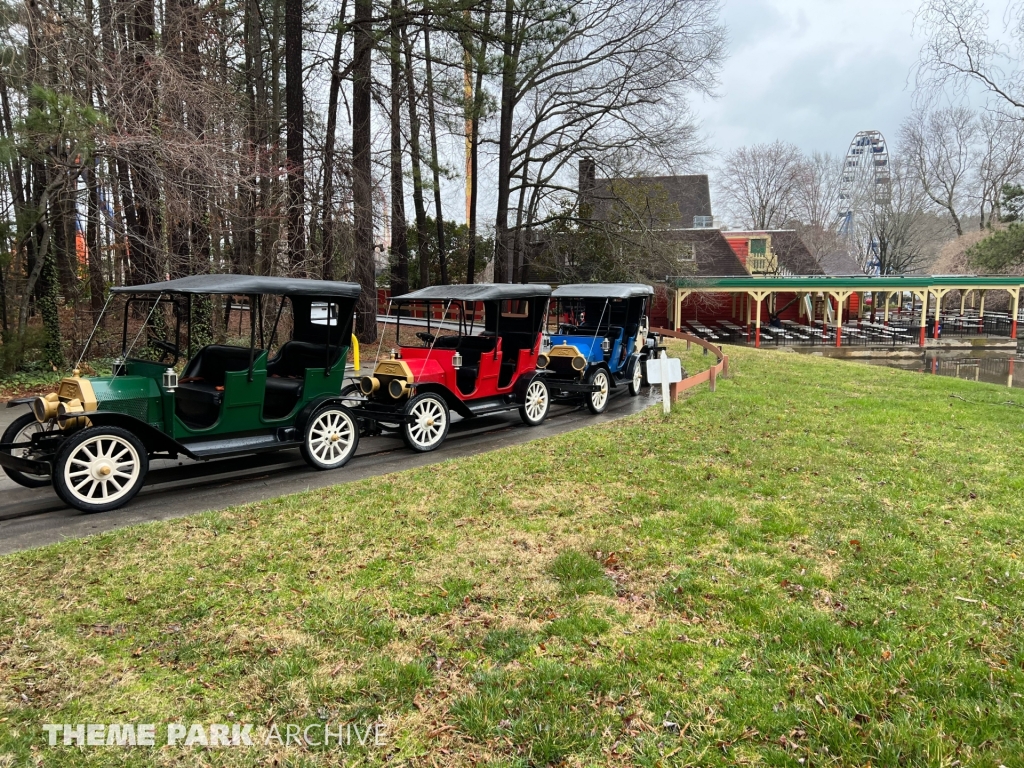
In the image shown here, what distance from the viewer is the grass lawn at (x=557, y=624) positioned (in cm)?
289

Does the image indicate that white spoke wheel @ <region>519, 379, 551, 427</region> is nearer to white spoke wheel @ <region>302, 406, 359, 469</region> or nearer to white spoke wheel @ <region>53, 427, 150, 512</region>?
white spoke wheel @ <region>302, 406, 359, 469</region>

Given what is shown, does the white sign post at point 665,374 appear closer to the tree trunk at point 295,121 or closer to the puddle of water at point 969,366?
the tree trunk at point 295,121

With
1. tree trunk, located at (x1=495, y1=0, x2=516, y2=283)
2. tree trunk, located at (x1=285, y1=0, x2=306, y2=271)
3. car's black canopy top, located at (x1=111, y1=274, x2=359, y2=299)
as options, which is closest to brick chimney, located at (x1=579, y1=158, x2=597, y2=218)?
tree trunk, located at (x1=495, y1=0, x2=516, y2=283)

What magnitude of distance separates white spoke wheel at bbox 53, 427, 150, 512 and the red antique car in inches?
109

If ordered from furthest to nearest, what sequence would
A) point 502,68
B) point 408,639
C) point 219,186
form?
1. point 502,68
2. point 219,186
3. point 408,639

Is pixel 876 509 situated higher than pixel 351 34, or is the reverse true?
pixel 351 34

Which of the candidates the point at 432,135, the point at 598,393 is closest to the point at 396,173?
the point at 432,135

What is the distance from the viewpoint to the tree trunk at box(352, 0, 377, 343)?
17078mm

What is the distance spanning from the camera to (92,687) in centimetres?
319

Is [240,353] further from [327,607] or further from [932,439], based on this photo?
[932,439]

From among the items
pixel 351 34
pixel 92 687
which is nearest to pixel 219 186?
pixel 351 34

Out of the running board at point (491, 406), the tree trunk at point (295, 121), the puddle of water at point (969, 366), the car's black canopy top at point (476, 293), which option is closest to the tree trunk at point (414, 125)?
the tree trunk at point (295, 121)

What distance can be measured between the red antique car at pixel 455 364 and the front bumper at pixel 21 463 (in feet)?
11.0

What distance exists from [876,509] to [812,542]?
3.52 ft
